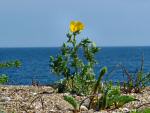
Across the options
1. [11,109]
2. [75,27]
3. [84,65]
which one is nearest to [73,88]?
[84,65]

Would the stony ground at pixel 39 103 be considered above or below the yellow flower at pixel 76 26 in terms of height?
below

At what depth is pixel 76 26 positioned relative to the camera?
1128 cm

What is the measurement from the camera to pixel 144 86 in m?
12.7

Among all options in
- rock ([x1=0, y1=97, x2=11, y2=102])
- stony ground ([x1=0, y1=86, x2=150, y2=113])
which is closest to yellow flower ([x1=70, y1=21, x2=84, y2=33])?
stony ground ([x1=0, y1=86, x2=150, y2=113])

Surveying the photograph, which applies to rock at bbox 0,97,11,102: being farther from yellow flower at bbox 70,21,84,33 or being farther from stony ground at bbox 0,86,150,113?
yellow flower at bbox 70,21,84,33

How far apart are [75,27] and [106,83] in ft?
4.07

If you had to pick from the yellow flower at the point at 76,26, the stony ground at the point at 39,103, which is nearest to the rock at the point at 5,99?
the stony ground at the point at 39,103

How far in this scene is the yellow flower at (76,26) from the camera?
11.2 m

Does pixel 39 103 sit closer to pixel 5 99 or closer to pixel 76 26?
pixel 5 99

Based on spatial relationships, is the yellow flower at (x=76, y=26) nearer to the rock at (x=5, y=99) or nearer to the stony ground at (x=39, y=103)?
the stony ground at (x=39, y=103)

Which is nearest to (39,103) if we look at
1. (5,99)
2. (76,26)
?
(5,99)

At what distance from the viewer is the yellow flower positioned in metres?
11.2

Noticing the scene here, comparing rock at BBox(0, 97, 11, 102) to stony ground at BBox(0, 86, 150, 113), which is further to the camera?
rock at BBox(0, 97, 11, 102)

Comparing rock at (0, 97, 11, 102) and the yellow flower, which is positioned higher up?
the yellow flower
